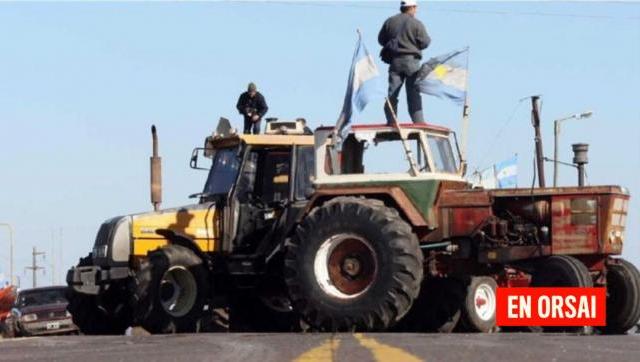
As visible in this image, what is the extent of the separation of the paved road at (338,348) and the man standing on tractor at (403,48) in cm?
398

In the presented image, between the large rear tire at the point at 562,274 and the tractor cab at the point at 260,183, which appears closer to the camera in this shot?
the large rear tire at the point at 562,274

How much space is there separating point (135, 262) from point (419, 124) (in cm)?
448

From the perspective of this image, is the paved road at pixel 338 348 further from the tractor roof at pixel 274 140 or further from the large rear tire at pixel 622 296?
the tractor roof at pixel 274 140

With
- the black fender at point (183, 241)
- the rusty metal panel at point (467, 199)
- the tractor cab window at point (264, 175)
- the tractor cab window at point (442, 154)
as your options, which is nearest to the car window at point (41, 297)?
the black fender at point (183, 241)

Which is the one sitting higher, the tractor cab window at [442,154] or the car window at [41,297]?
the tractor cab window at [442,154]

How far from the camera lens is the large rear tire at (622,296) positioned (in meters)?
17.5

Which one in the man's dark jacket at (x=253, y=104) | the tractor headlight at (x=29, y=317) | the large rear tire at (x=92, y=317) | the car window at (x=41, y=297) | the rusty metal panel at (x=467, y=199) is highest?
the man's dark jacket at (x=253, y=104)

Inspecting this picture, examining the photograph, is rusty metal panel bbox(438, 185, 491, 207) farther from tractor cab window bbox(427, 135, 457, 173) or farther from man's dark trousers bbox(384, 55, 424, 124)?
man's dark trousers bbox(384, 55, 424, 124)

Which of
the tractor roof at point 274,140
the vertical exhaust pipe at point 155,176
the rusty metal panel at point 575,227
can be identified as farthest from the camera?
the vertical exhaust pipe at point 155,176

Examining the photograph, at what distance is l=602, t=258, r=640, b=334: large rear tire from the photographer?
690 inches

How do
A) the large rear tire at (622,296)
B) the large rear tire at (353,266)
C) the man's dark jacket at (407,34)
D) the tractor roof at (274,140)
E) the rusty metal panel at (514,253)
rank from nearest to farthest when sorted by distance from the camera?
the large rear tire at (353,266) → the rusty metal panel at (514,253) → the large rear tire at (622,296) → the man's dark jacket at (407,34) → the tractor roof at (274,140)

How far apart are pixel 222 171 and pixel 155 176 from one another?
5.44 metres

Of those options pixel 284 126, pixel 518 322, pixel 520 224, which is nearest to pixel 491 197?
pixel 520 224

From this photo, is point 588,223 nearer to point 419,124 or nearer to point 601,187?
point 601,187
